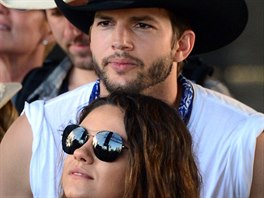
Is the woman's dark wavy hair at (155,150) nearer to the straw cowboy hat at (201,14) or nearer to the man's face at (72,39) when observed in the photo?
the straw cowboy hat at (201,14)

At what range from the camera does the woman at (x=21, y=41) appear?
6285 mm

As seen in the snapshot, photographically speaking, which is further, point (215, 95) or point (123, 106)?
point (215, 95)

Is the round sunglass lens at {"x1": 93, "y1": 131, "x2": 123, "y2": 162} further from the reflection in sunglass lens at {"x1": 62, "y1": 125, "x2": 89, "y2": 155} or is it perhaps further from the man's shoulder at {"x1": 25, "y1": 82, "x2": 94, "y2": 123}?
the man's shoulder at {"x1": 25, "y1": 82, "x2": 94, "y2": 123}

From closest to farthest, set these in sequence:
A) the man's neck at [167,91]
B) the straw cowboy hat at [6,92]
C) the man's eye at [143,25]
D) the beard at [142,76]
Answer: the beard at [142,76], the man's eye at [143,25], the man's neck at [167,91], the straw cowboy hat at [6,92]

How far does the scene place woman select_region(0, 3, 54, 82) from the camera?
20.6ft

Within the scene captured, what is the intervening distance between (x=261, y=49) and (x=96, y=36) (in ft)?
9.71

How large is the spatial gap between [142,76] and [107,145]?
0.89 meters

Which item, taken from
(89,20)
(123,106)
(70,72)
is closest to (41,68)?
(70,72)

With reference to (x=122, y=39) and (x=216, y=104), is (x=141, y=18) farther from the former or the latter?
(x=216, y=104)

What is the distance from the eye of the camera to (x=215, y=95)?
16.0 feet

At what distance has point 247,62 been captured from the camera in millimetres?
7480

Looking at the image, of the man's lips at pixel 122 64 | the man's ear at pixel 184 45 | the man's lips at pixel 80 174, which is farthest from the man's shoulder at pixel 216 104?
the man's lips at pixel 80 174

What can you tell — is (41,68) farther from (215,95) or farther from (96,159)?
(96,159)

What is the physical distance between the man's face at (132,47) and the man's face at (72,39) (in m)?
1.23
